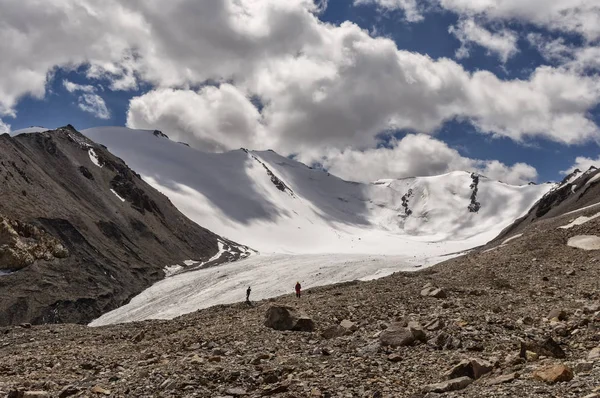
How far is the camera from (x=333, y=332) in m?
19.4

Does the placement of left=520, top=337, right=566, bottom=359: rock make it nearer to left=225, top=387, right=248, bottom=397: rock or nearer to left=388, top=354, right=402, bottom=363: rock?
left=388, top=354, right=402, bottom=363: rock

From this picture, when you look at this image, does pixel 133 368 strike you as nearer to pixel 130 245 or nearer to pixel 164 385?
pixel 164 385

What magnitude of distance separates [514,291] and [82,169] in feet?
437

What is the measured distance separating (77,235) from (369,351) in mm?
89733

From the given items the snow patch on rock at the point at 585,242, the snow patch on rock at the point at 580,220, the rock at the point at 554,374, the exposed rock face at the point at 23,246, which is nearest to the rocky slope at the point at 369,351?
the rock at the point at 554,374

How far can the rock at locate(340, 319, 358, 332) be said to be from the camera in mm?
19578

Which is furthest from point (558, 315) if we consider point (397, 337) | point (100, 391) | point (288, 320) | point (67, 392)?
point (67, 392)

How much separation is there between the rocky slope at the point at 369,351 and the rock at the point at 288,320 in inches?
3.8

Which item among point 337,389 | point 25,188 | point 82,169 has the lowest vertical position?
point 337,389

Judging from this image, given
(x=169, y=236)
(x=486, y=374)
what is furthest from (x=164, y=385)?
(x=169, y=236)

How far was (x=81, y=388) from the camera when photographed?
48.0 feet

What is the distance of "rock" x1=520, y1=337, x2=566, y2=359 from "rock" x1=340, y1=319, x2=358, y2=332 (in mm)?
7287

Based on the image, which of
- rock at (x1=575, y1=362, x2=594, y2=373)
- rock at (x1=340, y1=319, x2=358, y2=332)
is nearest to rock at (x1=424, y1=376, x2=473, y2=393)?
rock at (x1=575, y1=362, x2=594, y2=373)

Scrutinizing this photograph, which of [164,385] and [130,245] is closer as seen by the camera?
[164,385]
